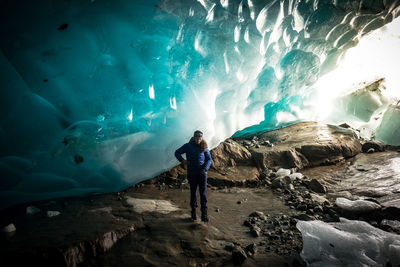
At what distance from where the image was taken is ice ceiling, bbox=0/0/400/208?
10.6ft

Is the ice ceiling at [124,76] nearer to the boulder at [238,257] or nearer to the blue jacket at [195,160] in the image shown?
the blue jacket at [195,160]

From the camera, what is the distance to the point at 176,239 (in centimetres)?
254

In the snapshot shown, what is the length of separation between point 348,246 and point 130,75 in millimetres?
4575

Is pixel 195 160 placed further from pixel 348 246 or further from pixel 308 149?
pixel 308 149

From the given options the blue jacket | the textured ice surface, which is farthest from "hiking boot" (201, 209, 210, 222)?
the textured ice surface

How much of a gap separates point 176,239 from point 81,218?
158 cm

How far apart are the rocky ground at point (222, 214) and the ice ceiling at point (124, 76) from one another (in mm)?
821

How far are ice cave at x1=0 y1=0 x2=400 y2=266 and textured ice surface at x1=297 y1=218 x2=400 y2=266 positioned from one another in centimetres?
317

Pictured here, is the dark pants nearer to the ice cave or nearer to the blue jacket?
the blue jacket

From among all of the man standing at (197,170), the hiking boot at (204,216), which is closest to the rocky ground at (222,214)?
the hiking boot at (204,216)

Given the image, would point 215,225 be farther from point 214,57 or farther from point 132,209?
point 214,57

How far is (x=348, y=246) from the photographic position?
2.39 metres

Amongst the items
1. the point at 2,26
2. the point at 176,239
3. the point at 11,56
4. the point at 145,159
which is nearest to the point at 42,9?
the point at 2,26

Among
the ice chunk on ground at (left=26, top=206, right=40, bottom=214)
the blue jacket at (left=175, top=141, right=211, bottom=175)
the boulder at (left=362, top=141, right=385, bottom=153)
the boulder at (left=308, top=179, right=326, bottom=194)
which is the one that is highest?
the boulder at (left=362, top=141, right=385, bottom=153)
